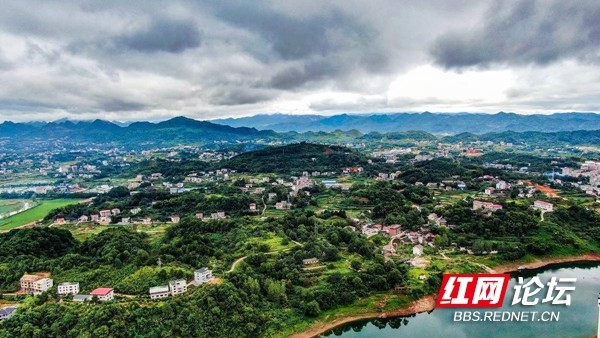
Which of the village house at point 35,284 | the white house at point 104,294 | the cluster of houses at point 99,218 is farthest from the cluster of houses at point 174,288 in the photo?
the cluster of houses at point 99,218

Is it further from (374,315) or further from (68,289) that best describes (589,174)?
(68,289)

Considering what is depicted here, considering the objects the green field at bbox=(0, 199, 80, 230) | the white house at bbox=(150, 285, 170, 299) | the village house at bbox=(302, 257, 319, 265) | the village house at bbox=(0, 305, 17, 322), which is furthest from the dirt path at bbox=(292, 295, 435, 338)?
the green field at bbox=(0, 199, 80, 230)

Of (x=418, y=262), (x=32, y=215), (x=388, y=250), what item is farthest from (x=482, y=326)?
(x=32, y=215)

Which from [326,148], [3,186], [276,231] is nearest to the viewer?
[276,231]

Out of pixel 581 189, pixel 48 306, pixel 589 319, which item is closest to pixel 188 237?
pixel 48 306

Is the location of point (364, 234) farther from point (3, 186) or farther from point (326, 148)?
point (3, 186)

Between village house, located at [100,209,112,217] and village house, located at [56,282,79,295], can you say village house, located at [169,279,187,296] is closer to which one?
village house, located at [56,282,79,295]

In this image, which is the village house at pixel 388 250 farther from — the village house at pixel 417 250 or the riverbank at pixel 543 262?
the riverbank at pixel 543 262
